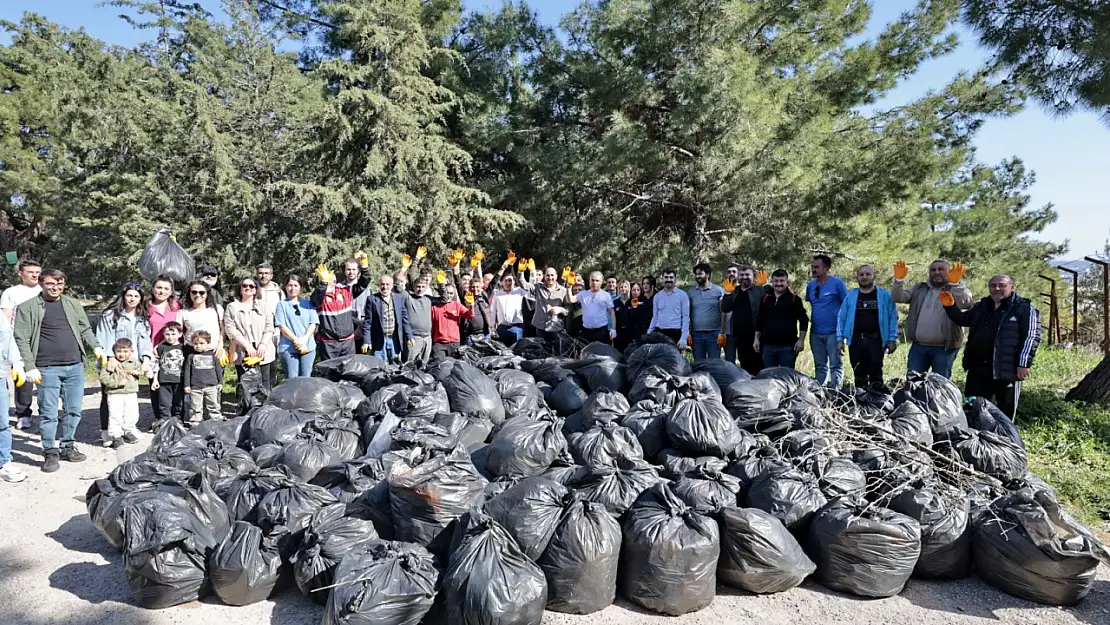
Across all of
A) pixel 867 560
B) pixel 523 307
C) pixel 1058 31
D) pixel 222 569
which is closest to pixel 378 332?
pixel 523 307

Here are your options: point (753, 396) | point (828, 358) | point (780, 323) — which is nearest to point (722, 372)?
point (753, 396)

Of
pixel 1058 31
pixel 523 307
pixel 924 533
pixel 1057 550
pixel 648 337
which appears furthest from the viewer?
pixel 523 307


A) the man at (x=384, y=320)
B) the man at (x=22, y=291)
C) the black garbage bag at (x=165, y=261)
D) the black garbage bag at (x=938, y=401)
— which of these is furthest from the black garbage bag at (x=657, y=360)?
the black garbage bag at (x=165, y=261)

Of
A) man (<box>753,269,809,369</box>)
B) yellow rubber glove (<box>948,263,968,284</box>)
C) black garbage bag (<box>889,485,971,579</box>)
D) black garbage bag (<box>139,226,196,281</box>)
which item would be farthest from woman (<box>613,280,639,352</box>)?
black garbage bag (<box>139,226,196,281</box>)

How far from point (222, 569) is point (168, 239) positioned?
20.0 feet

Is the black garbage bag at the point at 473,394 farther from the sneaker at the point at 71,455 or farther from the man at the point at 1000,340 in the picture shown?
the man at the point at 1000,340

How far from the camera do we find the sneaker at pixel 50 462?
16.4ft

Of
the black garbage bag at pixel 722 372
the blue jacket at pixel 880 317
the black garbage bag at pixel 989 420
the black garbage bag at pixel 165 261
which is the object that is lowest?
the black garbage bag at pixel 989 420

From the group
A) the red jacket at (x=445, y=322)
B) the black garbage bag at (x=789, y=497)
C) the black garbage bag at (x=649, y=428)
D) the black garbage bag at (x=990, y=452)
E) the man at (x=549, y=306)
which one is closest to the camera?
the black garbage bag at (x=789, y=497)

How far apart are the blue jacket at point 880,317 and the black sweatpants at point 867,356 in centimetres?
7

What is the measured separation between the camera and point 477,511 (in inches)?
121

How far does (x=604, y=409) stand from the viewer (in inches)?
177

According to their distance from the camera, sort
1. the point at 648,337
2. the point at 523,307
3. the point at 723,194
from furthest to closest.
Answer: the point at 723,194 → the point at 523,307 → the point at 648,337

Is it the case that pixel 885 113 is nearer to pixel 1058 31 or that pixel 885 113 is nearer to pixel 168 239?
pixel 1058 31
